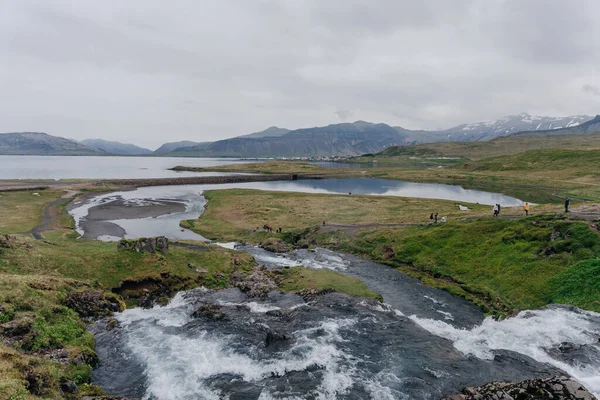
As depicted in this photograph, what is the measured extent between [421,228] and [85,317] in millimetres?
59772

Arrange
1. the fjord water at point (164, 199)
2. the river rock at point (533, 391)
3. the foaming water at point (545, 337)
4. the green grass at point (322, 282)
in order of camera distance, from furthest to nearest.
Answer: the fjord water at point (164, 199) < the green grass at point (322, 282) < the foaming water at point (545, 337) < the river rock at point (533, 391)

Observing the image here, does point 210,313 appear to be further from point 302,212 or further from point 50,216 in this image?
point 50,216

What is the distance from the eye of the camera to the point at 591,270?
132ft

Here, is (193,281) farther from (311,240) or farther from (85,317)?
(311,240)

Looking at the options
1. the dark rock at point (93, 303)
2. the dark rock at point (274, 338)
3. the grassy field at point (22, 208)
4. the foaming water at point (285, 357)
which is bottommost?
the foaming water at point (285, 357)

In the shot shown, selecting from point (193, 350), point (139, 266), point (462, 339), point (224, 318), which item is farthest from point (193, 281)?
point (462, 339)

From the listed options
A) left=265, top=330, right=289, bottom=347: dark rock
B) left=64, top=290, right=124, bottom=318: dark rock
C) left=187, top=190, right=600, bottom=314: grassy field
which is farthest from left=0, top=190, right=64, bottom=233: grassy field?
left=265, top=330, right=289, bottom=347: dark rock

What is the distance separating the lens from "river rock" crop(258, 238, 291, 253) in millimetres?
67619

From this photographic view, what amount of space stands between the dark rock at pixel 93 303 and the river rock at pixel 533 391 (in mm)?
35164

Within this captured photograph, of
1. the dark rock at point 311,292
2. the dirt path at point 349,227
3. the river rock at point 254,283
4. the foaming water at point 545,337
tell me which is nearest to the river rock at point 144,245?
the river rock at point 254,283

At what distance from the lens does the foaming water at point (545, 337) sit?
2805 cm

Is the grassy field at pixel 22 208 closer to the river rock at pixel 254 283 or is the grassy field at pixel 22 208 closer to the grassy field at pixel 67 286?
the grassy field at pixel 67 286

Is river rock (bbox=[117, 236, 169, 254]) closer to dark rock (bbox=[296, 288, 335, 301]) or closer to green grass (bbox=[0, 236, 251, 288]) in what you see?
green grass (bbox=[0, 236, 251, 288])

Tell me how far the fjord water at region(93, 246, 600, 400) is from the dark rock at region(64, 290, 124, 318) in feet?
6.20
